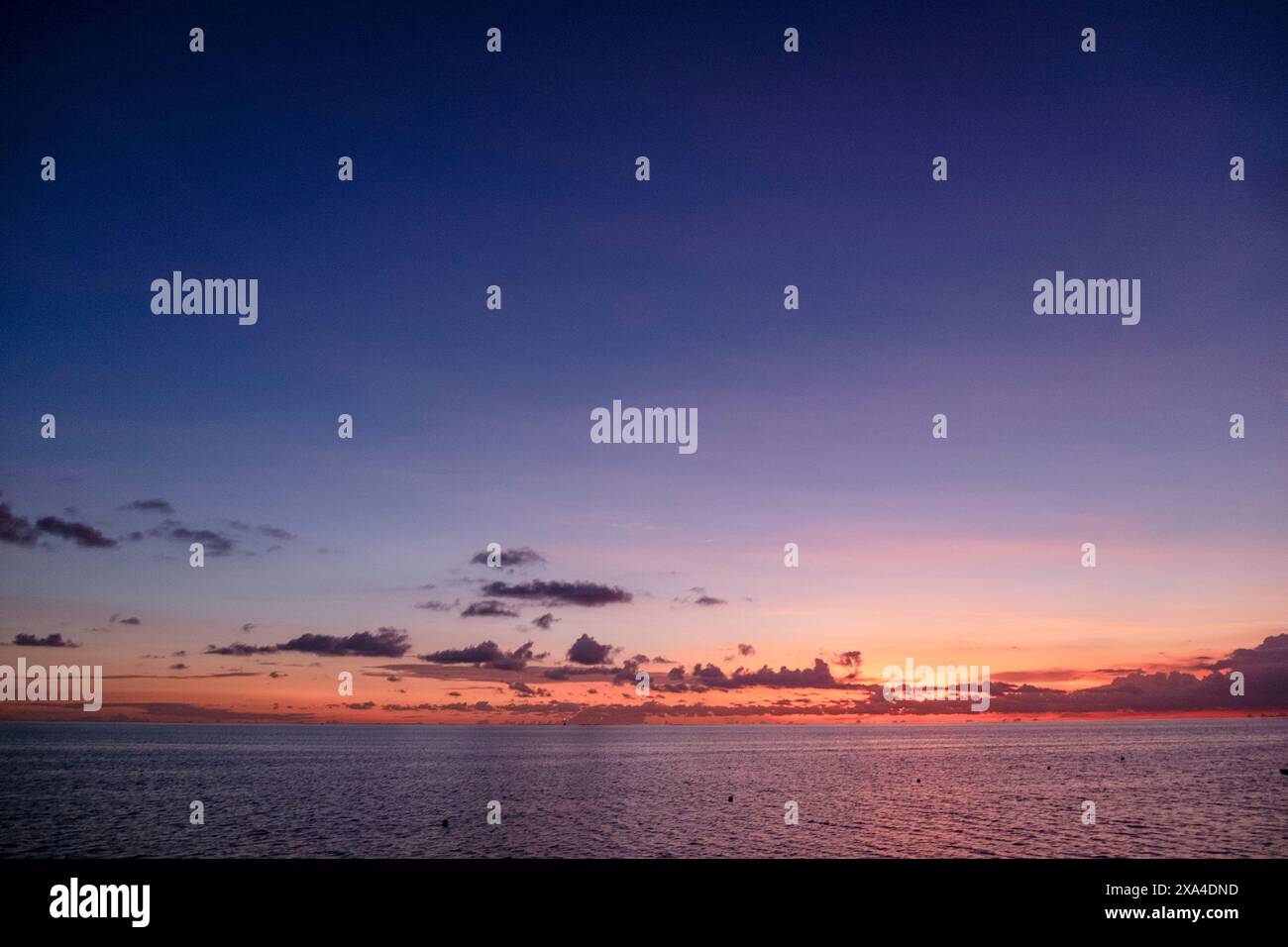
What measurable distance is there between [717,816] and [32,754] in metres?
161

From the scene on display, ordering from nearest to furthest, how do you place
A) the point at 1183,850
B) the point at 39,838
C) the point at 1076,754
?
the point at 1183,850 → the point at 39,838 → the point at 1076,754

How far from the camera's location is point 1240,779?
9319cm

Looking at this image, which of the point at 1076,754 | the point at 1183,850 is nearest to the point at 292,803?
the point at 1183,850
